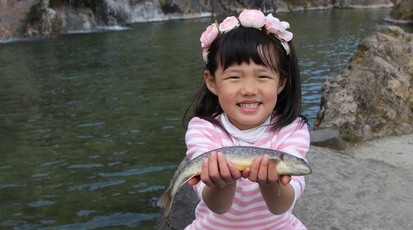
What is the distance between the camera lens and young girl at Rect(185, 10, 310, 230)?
298 centimetres

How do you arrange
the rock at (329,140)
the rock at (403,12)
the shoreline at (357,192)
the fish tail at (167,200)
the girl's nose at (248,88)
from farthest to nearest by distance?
the rock at (403,12) < the rock at (329,140) < the shoreline at (357,192) < the girl's nose at (248,88) < the fish tail at (167,200)

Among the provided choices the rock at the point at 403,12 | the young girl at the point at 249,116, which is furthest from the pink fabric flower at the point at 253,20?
the rock at the point at 403,12

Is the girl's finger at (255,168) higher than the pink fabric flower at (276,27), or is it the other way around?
the pink fabric flower at (276,27)

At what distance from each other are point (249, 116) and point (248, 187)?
384 millimetres

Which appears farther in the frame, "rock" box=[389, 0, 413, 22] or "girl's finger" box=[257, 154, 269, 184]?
"rock" box=[389, 0, 413, 22]

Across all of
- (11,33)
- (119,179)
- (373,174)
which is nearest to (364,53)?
(373,174)

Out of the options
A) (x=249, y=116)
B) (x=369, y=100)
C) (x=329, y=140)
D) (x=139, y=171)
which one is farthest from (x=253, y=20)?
(x=369, y=100)

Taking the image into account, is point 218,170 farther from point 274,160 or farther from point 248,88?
point 248,88

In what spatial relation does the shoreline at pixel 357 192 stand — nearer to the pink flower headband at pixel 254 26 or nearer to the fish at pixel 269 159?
the pink flower headband at pixel 254 26

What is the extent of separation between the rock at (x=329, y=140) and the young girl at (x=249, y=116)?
408 centimetres

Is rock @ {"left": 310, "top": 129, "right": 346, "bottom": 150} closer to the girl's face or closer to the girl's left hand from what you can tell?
the girl's face

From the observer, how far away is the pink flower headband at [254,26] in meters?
3.04

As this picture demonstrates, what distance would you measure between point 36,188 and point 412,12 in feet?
105

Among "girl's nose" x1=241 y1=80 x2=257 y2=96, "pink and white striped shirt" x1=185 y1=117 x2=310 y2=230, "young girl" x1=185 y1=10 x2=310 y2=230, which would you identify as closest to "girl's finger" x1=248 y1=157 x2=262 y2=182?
"young girl" x1=185 y1=10 x2=310 y2=230
